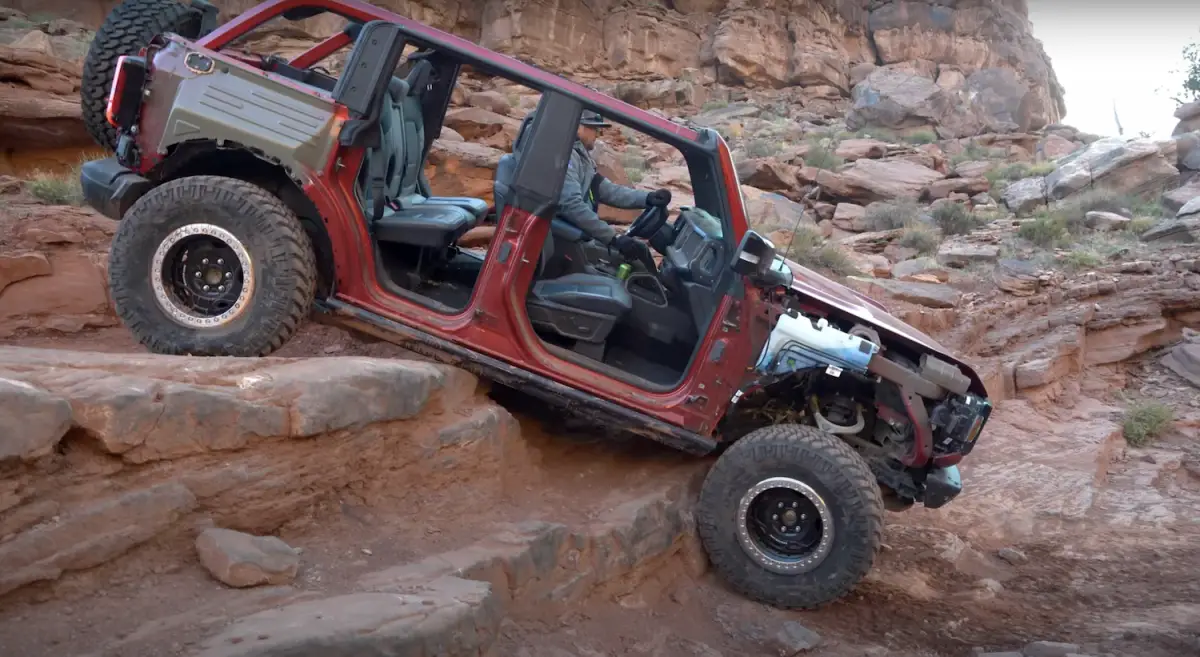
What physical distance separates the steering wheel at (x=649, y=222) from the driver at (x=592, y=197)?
46mm

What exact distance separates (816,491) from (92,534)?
9.92 feet

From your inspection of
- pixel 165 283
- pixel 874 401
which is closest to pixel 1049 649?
pixel 874 401

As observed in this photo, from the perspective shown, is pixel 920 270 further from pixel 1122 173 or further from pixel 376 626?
pixel 376 626

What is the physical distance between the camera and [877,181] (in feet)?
60.2

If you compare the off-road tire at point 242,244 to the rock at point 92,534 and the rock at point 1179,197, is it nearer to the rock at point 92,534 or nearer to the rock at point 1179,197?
the rock at point 92,534

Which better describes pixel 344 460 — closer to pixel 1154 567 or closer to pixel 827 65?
pixel 1154 567

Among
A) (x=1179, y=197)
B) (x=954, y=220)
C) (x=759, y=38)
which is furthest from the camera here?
(x=759, y=38)

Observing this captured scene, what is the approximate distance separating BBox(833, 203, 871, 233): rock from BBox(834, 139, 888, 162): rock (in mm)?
4902

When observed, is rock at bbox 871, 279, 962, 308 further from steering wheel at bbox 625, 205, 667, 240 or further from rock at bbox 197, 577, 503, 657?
rock at bbox 197, 577, 503, 657

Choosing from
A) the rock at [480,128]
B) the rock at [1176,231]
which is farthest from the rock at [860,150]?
the rock at [480,128]

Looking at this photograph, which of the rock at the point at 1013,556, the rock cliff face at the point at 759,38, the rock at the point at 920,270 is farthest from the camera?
the rock cliff face at the point at 759,38

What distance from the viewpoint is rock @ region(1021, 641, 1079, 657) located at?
378cm

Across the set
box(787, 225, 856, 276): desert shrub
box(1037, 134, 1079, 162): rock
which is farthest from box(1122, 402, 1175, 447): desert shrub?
box(1037, 134, 1079, 162): rock

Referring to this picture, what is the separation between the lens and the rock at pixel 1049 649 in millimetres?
3779
